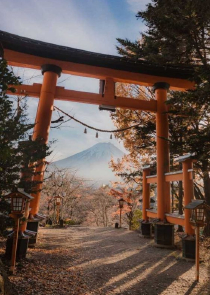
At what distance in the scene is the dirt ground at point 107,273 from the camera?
11.4 feet

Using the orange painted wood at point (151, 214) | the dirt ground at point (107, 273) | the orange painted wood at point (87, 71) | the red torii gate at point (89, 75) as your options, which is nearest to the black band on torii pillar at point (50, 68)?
the red torii gate at point (89, 75)

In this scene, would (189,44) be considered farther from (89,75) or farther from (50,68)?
(50,68)

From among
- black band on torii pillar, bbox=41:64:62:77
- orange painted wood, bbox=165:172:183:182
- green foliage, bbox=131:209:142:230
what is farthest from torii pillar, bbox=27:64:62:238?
green foliage, bbox=131:209:142:230

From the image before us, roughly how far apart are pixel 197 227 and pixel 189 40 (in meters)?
4.55

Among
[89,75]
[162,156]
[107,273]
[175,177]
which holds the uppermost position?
[89,75]

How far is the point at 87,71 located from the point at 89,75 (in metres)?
0.18

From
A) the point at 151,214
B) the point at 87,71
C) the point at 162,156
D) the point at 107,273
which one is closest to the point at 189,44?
the point at 87,71

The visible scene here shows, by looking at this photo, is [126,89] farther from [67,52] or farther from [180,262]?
[180,262]

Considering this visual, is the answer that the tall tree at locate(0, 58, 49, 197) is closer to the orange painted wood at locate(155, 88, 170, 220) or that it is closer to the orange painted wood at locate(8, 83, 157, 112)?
the orange painted wood at locate(8, 83, 157, 112)

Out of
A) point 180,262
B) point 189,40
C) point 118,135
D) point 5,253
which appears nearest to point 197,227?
point 180,262

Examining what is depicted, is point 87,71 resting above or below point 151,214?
above

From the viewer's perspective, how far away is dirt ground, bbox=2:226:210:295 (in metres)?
3.48

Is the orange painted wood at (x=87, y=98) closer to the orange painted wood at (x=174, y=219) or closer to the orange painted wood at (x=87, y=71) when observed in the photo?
the orange painted wood at (x=87, y=71)

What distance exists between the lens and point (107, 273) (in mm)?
4297
